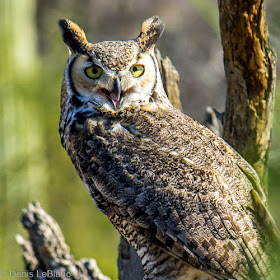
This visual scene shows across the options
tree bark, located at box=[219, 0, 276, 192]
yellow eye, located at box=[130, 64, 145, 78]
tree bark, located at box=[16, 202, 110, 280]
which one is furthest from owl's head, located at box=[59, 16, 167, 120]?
tree bark, located at box=[16, 202, 110, 280]

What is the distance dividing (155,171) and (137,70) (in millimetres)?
522

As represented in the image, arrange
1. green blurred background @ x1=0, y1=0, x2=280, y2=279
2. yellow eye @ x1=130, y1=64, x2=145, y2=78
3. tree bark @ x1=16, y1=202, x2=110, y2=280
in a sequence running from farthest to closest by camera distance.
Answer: green blurred background @ x1=0, y1=0, x2=280, y2=279
tree bark @ x1=16, y1=202, x2=110, y2=280
yellow eye @ x1=130, y1=64, x2=145, y2=78

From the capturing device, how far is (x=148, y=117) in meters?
2.22

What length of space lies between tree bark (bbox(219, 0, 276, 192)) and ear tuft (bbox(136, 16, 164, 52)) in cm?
32

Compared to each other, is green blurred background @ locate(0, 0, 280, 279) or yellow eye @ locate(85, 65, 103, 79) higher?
green blurred background @ locate(0, 0, 280, 279)

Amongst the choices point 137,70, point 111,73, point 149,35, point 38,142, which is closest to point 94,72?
point 111,73

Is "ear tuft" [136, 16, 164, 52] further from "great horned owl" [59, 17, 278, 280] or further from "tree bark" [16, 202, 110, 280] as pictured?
"tree bark" [16, 202, 110, 280]

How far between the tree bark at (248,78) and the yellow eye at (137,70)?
0.39m

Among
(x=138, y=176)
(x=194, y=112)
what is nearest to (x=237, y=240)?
(x=138, y=176)

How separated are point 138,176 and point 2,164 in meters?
3.35

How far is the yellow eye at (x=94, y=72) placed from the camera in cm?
220

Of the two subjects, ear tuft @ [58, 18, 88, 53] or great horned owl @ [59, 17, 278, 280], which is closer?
great horned owl @ [59, 17, 278, 280]

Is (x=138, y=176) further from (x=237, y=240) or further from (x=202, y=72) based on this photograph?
(x=202, y=72)

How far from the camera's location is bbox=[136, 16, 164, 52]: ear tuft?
234 centimetres
